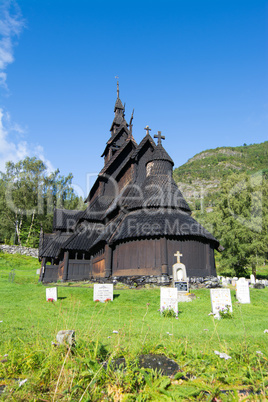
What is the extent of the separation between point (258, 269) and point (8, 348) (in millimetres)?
44601

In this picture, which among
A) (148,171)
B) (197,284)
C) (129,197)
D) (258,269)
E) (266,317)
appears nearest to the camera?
(266,317)

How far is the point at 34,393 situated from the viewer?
110 inches

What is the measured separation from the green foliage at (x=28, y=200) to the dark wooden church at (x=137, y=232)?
1607 centimetres

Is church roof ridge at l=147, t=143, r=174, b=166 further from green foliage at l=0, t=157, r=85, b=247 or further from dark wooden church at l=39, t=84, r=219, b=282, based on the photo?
green foliage at l=0, t=157, r=85, b=247

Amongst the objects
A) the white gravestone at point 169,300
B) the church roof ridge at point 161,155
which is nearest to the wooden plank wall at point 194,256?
the white gravestone at point 169,300

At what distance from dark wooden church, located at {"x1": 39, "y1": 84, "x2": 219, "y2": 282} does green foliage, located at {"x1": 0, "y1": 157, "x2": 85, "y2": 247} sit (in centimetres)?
1607

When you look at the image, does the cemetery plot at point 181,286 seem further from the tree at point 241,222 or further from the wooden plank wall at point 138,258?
the tree at point 241,222

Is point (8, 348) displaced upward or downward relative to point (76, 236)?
downward

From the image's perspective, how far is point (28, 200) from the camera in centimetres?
4159

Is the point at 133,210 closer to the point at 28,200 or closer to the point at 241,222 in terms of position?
the point at 241,222

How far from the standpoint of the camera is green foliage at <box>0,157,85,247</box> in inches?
1629

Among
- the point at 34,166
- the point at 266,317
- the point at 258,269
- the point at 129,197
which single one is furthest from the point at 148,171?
the point at 258,269

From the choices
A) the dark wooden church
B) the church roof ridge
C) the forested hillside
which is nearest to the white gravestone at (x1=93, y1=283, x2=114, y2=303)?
the dark wooden church

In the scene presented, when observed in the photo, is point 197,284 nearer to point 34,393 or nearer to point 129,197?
point 129,197
